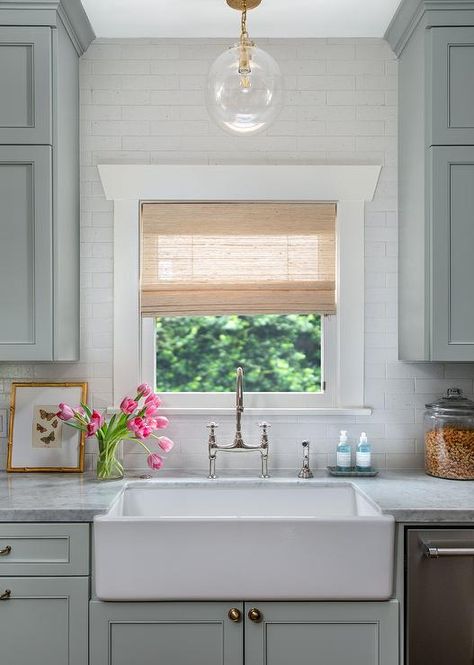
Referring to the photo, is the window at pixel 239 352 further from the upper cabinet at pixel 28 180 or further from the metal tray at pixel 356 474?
the upper cabinet at pixel 28 180

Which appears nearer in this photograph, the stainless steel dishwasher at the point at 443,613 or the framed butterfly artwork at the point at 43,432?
the stainless steel dishwasher at the point at 443,613

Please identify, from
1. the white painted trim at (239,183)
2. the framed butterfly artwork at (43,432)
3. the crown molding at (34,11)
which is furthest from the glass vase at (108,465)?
the crown molding at (34,11)

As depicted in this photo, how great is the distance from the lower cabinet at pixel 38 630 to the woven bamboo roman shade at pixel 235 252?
118 centimetres

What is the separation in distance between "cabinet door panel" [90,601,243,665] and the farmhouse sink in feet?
0.15

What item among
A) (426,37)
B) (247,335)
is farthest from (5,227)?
(247,335)

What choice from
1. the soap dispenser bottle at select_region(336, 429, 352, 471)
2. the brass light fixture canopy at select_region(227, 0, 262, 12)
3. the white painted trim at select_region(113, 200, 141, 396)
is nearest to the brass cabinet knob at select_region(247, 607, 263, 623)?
the soap dispenser bottle at select_region(336, 429, 352, 471)

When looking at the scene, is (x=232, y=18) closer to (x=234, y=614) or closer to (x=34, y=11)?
(x=34, y=11)

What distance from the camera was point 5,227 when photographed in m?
2.39

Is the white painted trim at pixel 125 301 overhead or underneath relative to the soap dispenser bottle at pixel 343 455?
overhead

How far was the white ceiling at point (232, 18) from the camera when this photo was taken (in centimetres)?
249

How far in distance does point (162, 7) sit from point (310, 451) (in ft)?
5.98

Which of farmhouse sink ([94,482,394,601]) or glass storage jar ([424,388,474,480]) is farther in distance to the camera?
glass storage jar ([424,388,474,480])

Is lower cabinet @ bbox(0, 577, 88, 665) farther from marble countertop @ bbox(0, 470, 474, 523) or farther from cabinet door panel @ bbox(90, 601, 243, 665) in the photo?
marble countertop @ bbox(0, 470, 474, 523)

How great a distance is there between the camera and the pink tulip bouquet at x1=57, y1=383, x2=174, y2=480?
2.49m
